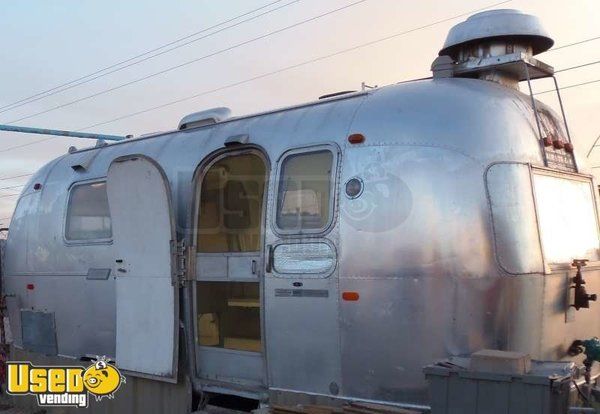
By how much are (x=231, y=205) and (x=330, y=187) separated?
1.90 metres

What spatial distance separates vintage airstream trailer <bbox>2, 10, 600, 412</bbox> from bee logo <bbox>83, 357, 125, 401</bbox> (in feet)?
0.57

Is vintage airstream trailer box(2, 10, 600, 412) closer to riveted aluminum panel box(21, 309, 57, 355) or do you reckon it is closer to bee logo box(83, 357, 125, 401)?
bee logo box(83, 357, 125, 401)

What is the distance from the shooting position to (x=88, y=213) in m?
7.33

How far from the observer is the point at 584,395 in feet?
15.5

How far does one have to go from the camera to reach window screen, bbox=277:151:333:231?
5.25m

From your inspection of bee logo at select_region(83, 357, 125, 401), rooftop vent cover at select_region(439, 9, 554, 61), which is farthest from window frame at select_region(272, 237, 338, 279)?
bee logo at select_region(83, 357, 125, 401)

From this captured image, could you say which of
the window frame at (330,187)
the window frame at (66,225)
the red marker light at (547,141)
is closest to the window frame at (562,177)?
the red marker light at (547,141)

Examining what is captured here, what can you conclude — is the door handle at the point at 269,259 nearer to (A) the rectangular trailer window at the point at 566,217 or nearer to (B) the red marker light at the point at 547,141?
(A) the rectangular trailer window at the point at 566,217

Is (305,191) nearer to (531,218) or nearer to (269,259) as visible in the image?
(269,259)

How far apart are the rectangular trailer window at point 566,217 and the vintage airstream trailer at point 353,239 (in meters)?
0.02

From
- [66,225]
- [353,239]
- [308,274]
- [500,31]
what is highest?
[500,31]

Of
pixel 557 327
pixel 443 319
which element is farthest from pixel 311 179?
pixel 557 327

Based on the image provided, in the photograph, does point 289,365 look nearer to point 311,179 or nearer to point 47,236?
point 311,179

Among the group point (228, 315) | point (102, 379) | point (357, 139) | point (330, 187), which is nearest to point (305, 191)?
point (330, 187)
